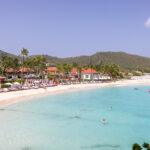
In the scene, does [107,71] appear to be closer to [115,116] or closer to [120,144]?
[115,116]

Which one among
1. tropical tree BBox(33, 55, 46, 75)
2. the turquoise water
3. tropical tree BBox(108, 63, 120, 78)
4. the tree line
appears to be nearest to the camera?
the turquoise water

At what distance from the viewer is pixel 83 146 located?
568 inches

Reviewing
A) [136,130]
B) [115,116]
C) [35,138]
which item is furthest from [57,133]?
[115,116]

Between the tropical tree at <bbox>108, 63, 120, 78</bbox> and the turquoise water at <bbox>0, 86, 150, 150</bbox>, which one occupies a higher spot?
the tropical tree at <bbox>108, 63, 120, 78</bbox>

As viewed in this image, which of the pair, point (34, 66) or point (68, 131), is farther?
point (34, 66)

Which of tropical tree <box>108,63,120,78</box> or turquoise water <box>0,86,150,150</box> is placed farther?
tropical tree <box>108,63,120,78</box>

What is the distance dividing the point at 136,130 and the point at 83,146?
762 centimetres

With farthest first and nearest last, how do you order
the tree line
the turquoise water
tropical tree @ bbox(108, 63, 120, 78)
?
tropical tree @ bbox(108, 63, 120, 78)
the tree line
the turquoise water

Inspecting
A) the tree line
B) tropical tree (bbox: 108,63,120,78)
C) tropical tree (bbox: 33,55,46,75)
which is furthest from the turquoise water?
tropical tree (bbox: 108,63,120,78)

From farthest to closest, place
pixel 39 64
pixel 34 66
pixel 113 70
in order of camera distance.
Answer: pixel 113 70 < pixel 34 66 < pixel 39 64

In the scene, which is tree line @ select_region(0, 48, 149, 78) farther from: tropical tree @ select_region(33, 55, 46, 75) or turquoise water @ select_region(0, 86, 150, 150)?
turquoise water @ select_region(0, 86, 150, 150)

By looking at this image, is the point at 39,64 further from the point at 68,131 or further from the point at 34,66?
the point at 68,131

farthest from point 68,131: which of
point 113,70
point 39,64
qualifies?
point 113,70

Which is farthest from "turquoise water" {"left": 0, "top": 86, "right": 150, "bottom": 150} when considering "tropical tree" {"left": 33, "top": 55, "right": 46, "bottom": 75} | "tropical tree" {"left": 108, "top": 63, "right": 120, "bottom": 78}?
"tropical tree" {"left": 108, "top": 63, "right": 120, "bottom": 78}
